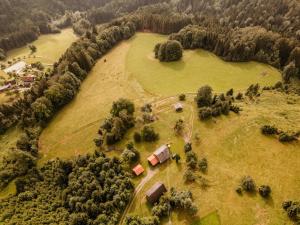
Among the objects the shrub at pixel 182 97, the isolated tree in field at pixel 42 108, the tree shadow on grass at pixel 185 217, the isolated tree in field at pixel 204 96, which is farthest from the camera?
the shrub at pixel 182 97

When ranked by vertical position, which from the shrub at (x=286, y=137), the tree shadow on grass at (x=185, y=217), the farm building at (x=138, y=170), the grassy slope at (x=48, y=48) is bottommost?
the grassy slope at (x=48, y=48)

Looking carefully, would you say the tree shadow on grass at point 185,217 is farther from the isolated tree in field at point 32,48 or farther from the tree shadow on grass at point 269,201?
the isolated tree in field at point 32,48

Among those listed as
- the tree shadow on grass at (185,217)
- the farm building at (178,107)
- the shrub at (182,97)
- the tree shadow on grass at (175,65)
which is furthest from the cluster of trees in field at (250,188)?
the tree shadow on grass at (175,65)

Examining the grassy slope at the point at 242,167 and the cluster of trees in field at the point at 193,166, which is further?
the cluster of trees in field at the point at 193,166

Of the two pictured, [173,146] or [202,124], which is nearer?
[173,146]

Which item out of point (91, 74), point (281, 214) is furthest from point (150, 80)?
point (281, 214)

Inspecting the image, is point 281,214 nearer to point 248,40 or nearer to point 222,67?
point 222,67

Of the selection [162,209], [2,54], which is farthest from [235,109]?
[2,54]
